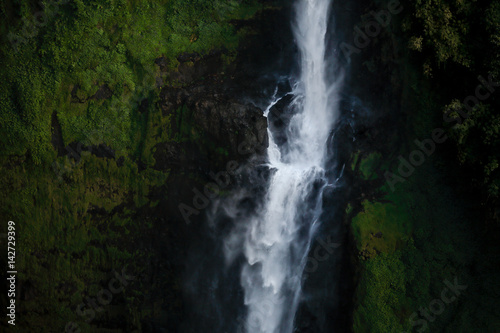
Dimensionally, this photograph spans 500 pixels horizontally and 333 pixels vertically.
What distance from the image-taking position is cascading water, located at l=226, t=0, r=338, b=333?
14477 millimetres

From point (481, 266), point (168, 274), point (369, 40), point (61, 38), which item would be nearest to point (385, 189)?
point (481, 266)

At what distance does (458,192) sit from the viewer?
1346cm

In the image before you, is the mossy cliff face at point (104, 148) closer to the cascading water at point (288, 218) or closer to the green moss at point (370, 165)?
the cascading water at point (288, 218)

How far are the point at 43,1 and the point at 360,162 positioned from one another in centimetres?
1115
